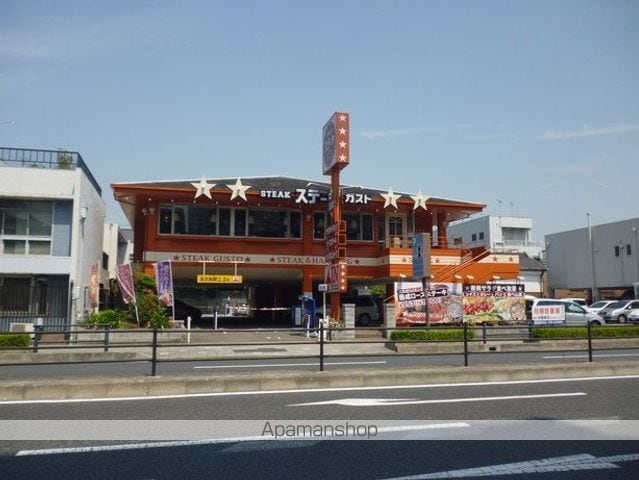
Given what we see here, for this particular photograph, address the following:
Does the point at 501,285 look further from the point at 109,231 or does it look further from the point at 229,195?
the point at 109,231

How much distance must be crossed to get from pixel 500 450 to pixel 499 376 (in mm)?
5537

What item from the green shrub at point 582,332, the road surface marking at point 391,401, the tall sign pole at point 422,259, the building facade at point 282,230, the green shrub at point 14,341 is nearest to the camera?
the road surface marking at point 391,401

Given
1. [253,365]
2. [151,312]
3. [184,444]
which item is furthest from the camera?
[151,312]

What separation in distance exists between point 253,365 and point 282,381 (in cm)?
502

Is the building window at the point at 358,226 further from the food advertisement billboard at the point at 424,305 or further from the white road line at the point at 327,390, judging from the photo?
the white road line at the point at 327,390

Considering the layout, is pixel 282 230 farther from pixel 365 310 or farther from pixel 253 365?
pixel 253 365

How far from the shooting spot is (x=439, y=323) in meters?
26.2

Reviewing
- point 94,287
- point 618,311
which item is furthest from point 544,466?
point 618,311

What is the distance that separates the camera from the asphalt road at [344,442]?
5750 millimetres

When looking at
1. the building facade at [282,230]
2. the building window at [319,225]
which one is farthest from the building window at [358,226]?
the building window at [319,225]

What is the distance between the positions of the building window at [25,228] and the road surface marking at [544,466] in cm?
2418

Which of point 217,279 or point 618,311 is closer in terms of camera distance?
point 217,279

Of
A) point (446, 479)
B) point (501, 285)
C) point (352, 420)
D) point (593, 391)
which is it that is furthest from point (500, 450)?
point (501, 285)

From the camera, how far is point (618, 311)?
37438mm
